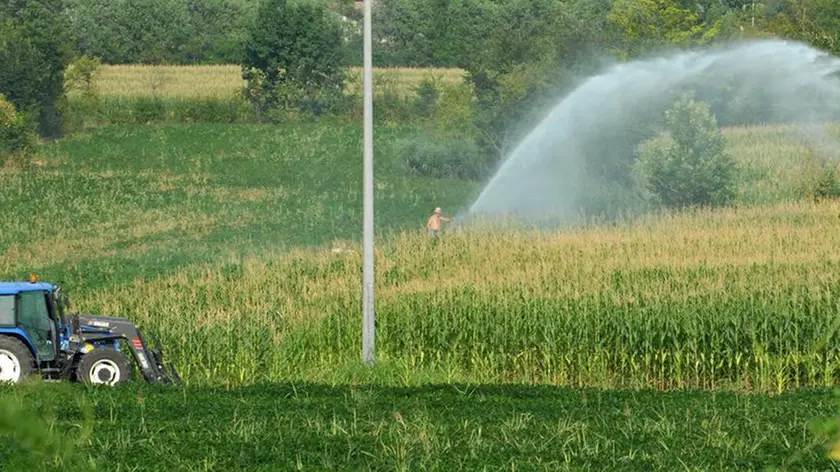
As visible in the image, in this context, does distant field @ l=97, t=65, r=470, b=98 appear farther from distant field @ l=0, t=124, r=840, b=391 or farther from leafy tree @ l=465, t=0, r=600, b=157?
distant field @ l=0, t=124, r=840, b=391

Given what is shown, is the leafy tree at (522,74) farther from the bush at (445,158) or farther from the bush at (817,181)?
the bush at (817,181)

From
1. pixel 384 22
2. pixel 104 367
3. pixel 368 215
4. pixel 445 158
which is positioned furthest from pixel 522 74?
pixel 384 22

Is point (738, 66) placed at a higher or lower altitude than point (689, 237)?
higher

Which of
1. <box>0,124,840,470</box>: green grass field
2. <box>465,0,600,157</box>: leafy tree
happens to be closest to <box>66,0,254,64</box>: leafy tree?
<box>465,0,600,157</box>: leafy tree

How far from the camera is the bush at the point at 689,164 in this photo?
115 ft

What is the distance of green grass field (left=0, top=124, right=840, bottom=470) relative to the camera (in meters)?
9.98

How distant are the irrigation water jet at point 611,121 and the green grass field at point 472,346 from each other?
→ 3.25 m

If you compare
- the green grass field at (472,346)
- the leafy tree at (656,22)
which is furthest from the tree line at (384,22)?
the green grass field at (472,346)

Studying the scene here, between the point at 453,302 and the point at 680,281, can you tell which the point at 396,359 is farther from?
the point at 680,281

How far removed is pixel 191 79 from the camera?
76812 mm

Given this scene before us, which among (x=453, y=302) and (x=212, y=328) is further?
(x=453, y=302)

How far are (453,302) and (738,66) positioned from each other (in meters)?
13.0

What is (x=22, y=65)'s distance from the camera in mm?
61688

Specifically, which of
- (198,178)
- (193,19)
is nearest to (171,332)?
(198,178)
